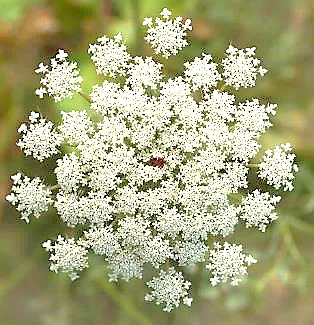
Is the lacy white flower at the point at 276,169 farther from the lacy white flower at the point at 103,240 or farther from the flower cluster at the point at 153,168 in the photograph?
the lacy white flower at the point at 103,240

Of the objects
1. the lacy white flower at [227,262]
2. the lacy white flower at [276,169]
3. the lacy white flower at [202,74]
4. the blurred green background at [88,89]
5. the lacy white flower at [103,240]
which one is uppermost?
the blurred green background at [88,89]

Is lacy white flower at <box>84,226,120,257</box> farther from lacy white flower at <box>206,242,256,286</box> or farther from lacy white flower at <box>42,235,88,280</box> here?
lacy white flower at <box>206,242,256,286</box>

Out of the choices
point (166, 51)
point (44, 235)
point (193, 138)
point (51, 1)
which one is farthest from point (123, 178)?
point (51, 1)

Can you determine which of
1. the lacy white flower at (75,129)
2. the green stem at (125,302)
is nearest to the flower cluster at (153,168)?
the lacy white flower at (75,129)

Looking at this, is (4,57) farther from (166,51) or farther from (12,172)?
(166,51)

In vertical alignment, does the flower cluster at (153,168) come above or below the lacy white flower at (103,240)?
above

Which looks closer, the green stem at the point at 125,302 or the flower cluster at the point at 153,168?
the flower cluster at the point at 153,168
